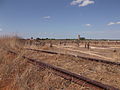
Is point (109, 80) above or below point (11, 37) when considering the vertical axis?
below

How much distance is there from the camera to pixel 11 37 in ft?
77.8

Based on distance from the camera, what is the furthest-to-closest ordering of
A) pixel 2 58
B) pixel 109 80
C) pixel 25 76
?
1. pixel 2 58
2. pixel 109 80
3. pixel 25 76

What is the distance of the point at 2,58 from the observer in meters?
9.02

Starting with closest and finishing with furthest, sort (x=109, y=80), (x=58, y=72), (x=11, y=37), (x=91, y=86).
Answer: (x=91, y=86), (x=109, y=80), (x=58, y=72), (x=11, y=37)

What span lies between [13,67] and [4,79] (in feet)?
4.40

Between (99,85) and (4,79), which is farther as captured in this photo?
(4,79)

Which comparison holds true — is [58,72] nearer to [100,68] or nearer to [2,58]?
[100,68]

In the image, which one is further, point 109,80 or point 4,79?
point 109,80

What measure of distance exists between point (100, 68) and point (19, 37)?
58.3ft

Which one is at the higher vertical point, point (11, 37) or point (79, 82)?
point (11, 37)

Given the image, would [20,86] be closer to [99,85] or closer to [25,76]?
[25,76]

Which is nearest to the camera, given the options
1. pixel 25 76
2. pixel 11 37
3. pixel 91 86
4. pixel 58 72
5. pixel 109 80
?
pixel 91 86


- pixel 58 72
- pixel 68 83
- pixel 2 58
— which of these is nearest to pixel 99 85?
pixel 68 83

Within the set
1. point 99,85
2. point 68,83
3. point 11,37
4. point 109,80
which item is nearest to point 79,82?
point 68,83
